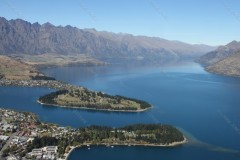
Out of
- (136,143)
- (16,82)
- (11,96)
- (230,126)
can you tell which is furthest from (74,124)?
(16,82)

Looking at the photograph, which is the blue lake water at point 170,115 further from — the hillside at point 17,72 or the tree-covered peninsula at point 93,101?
the hillside at point 17,72

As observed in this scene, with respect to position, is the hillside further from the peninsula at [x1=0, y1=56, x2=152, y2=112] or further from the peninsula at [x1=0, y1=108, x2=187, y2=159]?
the peninsula at [x1=0, y1=108, x2=187, y2=159]

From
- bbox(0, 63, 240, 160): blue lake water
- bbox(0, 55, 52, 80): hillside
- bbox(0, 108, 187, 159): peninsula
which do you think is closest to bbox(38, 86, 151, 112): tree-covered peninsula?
bbox(0, 63, 240, 160): blue lake water

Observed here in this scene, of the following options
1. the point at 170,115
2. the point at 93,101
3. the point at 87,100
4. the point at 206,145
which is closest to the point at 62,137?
the point at 206,145

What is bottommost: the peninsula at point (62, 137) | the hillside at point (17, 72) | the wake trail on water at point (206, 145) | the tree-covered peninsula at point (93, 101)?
the wake trail on water at point (206, 145)

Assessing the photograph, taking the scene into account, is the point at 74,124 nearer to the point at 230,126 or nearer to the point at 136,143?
the point at 136,143

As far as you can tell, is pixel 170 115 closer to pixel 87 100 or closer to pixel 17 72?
pixel 87 100

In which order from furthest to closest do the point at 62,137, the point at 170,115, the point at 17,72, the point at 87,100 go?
1. the point at 17,72
2. the point at 87,100
3. the point at 170,115
4. the point at 62,137

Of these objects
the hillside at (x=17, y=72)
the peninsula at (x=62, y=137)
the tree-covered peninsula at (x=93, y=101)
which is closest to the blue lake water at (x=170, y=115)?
the peninsula at (x=62, y=137)
